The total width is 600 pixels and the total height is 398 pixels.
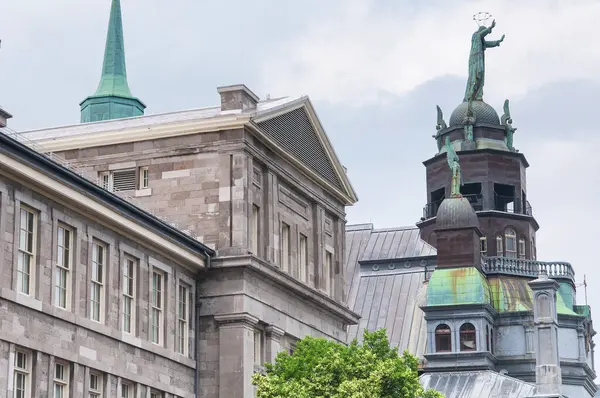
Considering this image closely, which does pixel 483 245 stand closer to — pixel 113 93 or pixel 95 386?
pixel 113 93

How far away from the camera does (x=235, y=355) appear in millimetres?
60969

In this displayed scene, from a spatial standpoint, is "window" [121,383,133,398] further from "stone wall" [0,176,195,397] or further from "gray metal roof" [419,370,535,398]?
"gray metal roof" [419,370,535,398]

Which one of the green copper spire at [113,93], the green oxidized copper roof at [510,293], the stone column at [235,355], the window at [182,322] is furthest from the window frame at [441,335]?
the window at [182,322]

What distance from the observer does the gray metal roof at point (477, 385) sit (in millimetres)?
111125

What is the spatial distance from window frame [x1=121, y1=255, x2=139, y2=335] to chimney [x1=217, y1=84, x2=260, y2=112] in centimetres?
934

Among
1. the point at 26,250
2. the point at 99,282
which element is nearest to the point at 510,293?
the point at 99,282

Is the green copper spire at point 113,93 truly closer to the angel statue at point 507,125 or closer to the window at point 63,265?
the angel statue at point 507,125

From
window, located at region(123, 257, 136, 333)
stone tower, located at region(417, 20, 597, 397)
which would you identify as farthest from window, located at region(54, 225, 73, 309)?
stone tower, located at region(417, 20, 597, 397)

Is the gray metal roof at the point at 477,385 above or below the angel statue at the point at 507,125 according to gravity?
below

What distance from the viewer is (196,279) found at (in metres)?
62.1

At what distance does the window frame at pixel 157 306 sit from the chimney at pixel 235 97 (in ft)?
26.8

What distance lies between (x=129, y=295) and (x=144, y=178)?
8628 mm

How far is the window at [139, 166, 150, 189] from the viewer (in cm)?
6400

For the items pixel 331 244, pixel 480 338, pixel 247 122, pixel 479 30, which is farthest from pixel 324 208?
pixel 479 30
